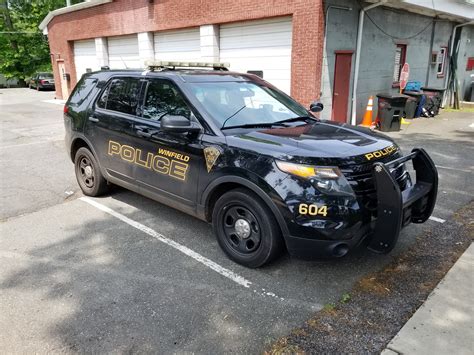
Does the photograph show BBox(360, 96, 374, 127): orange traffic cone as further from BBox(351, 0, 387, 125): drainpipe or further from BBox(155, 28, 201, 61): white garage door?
BBox(155, 28, 201, 61): white garage door

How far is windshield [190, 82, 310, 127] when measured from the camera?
388 centimetres

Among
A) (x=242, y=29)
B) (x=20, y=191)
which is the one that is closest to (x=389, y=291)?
(x=20, y=191)

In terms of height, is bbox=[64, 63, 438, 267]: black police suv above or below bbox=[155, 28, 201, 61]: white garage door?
below

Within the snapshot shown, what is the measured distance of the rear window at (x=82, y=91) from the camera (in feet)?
17.9

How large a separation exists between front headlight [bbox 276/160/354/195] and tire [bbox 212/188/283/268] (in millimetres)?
479

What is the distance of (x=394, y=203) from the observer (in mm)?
3029

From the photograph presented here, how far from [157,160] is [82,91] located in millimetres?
2206

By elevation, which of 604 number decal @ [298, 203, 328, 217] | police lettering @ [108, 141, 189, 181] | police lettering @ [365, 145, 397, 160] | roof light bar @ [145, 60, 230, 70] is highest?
roof light bar @ [145, 60, 230, 70]

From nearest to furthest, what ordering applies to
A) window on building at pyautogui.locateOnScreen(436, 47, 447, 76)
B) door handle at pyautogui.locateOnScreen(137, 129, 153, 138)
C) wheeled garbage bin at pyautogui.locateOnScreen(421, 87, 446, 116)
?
door handle at pyautogui.locateOnScreen(137, 129, 153, 138), wheeled garbage bin at pyautogui.locateOnScreen(421, 87, 446, 116), window on building at pyautogui.locateOnScreen(436, 47, 447, 76)

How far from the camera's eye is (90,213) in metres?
5.11

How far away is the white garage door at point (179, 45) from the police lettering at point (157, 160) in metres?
9.45

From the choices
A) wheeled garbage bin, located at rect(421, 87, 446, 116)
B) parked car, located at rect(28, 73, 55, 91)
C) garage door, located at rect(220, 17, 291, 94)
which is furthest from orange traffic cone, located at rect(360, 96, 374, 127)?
parked car, located at rect(28, 73, 55, 91)

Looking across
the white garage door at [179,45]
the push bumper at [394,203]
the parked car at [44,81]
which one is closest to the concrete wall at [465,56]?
the white garage door at [179,45]

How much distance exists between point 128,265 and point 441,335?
2740mm
